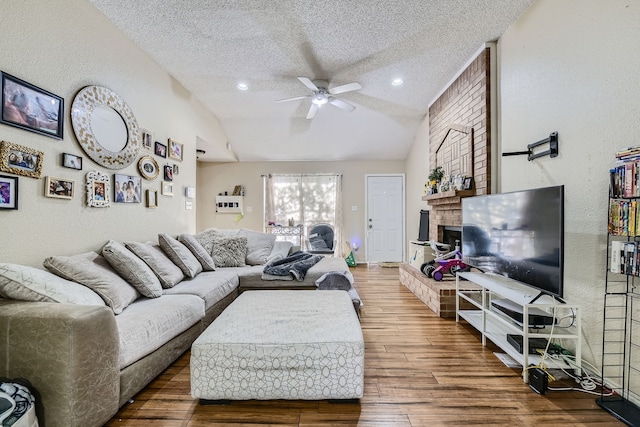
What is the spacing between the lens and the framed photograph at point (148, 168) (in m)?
3.02

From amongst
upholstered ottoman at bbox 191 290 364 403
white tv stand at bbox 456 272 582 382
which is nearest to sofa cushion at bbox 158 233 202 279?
upholstered ottoman at bbox 191 290 364 403

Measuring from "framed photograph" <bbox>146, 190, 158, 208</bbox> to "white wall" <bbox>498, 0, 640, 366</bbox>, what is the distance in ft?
12.6

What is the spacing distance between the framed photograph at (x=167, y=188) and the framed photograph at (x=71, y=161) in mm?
1134

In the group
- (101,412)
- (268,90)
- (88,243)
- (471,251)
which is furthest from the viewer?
(268,90)

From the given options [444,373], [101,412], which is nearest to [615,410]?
[444,373]

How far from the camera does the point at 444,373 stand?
1.92 meters

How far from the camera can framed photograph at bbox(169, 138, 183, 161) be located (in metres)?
3.55

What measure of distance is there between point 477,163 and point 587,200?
139cm

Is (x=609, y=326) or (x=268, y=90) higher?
(x=268, y=90)

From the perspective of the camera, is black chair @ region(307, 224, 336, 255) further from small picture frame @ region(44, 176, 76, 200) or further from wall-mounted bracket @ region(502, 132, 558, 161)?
small picture frame @ region(44, 176, 76, 200)

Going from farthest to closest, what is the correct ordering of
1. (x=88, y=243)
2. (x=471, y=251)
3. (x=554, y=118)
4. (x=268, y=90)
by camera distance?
(x=268, y=90)
(x=471, y=251)
(x=88, y=243)
(x=554, y=118)

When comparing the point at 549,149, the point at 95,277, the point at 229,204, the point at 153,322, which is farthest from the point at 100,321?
the point at 229,204

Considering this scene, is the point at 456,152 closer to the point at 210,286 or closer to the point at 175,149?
the point at 210,286

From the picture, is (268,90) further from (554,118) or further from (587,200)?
(587,200)
